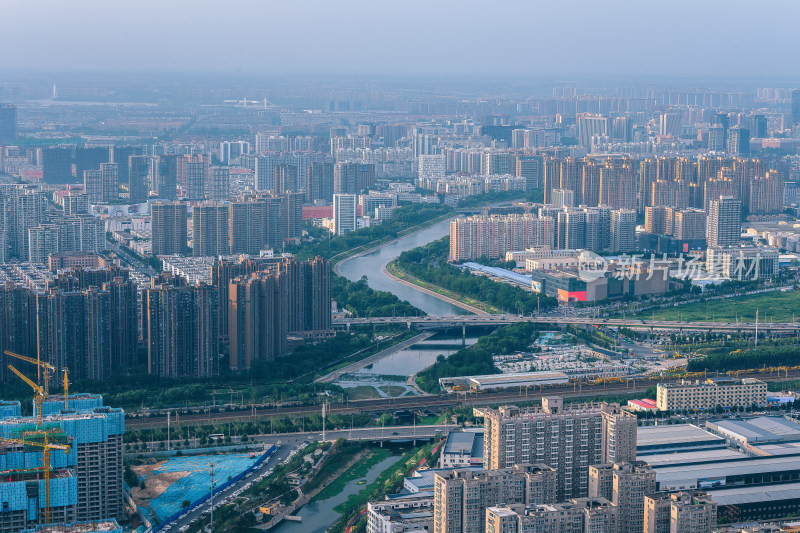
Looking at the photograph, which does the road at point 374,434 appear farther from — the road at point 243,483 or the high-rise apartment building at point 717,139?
the high-rise apartment building at point 717,139

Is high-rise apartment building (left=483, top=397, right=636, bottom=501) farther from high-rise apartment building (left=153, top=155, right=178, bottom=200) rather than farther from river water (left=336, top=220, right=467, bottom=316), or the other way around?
high-rise apartment building (left=153, top=155, right=178, bottom=200)

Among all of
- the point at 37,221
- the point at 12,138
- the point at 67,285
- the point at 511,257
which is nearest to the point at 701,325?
the point at 511,257

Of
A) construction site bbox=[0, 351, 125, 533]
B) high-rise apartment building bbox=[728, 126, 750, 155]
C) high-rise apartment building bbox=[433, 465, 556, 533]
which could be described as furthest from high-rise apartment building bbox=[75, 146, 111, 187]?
high-rise apartment building bbox=[433, 465, 556, 533]

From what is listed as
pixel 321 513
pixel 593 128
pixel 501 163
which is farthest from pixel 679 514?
pixel 593 128

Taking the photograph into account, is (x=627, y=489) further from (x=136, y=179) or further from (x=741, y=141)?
(x=741, y=141)

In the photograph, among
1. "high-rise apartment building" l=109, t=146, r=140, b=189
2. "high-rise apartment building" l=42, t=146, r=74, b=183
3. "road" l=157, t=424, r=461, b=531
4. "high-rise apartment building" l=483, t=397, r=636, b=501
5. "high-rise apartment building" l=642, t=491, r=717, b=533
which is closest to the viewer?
"high-rise apartment building" l=642, t=491, r=717, b=533

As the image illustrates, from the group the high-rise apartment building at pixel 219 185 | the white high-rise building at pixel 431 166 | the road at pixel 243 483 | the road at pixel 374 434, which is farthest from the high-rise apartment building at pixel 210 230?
the white high-rise building at pixel 431 166
